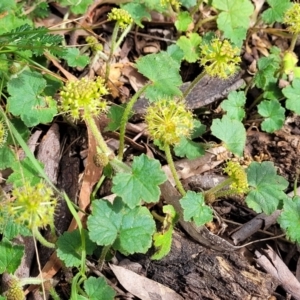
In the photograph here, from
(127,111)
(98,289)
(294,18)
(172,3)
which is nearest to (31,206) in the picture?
(98,289)

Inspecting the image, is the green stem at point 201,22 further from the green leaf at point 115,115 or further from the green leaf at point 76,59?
the green leaf at point 115,115

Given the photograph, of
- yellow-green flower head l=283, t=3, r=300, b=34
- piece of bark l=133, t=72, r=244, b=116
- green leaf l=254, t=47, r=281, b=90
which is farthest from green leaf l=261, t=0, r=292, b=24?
piece of bark l=133, t=72, r=244, b=116

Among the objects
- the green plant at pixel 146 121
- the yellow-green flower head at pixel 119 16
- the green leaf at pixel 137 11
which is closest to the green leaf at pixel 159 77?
the green plant at pixel 146 121

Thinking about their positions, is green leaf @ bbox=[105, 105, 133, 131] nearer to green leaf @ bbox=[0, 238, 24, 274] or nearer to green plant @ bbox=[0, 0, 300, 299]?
green plant @ bbox=[0, 0, 300, 299]

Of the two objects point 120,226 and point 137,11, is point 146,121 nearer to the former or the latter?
point 120,226

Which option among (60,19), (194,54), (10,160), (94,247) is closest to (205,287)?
(94,247)

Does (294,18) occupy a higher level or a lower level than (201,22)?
higher

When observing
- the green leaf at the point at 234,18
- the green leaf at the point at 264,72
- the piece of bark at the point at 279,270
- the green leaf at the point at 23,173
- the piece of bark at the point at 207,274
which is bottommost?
the piece of bark at the point at 279,270
